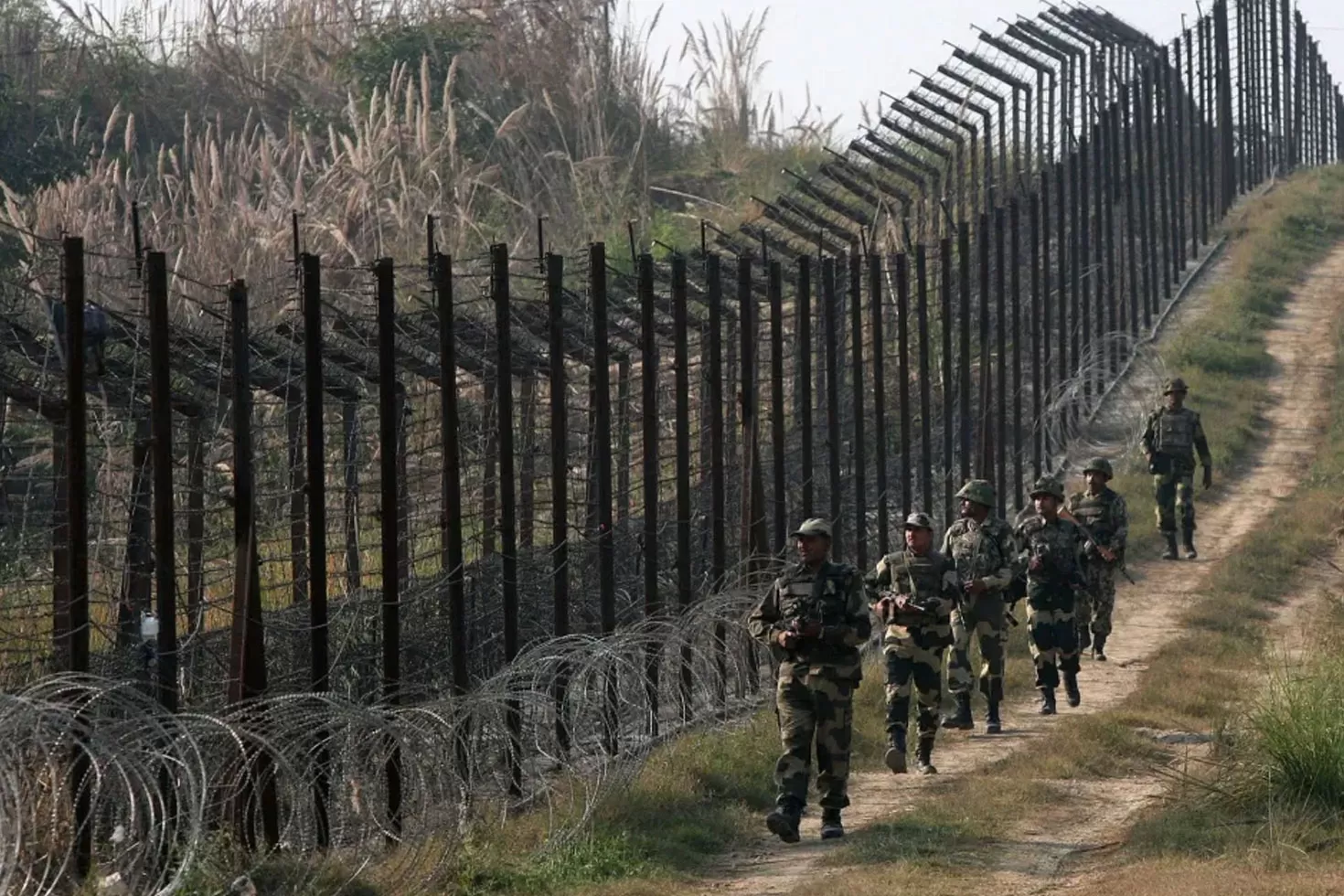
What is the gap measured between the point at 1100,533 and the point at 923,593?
3372 millimetres

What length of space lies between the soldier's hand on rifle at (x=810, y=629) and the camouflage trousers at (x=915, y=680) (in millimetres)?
1729

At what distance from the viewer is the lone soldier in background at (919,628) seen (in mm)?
12727

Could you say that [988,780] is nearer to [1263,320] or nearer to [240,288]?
[240,288]

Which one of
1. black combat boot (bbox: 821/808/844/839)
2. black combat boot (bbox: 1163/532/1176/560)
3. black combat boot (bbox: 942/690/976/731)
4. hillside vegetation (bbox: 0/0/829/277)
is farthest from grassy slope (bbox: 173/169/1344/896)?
hillside vegetation (bbox: 0/0/829/277)

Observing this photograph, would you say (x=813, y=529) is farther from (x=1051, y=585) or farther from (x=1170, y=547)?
(x=1170, y=547)

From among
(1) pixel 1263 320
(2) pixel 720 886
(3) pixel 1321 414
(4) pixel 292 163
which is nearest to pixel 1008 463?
(3) pixel 1321 414

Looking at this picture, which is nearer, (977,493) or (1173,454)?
(977,493)

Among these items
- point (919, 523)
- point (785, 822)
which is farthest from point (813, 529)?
point (919, 523)

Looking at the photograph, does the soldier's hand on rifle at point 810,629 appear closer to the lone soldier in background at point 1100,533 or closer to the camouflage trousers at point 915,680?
the camouflage trousers at point 915,680

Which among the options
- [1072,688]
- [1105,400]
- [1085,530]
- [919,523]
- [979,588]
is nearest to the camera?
[919,523]

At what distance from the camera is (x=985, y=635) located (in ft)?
47.3

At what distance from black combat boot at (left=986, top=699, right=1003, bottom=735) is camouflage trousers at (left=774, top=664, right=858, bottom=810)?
9.90 feet

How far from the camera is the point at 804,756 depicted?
1127 cm

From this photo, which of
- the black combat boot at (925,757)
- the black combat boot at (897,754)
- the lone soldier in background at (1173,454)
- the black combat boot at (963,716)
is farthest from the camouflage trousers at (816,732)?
the lone soldier in background at (1173,454)
